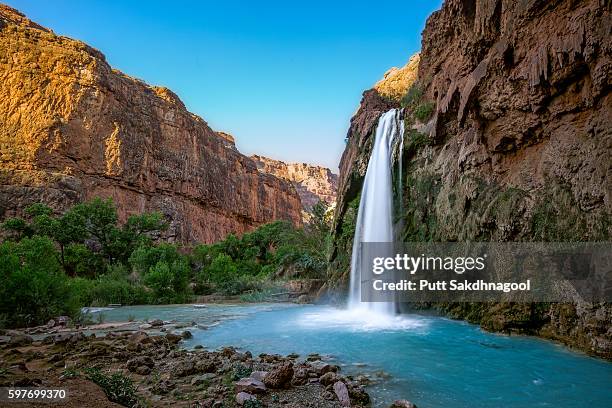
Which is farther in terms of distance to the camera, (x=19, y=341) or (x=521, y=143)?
(x=521, y=143)

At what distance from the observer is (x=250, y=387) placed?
3.96m

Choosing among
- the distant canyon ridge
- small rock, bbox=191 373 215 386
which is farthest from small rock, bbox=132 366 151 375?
the distant canyon ridge

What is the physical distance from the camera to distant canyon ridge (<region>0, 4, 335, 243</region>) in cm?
3491

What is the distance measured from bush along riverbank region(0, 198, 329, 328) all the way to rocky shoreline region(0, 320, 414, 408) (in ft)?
9.74

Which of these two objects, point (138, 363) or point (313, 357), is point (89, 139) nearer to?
point (138, 363)

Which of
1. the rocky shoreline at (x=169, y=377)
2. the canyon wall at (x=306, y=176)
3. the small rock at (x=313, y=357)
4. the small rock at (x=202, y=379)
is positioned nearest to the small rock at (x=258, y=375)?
the rocky shoreline at (x=169, y=377)

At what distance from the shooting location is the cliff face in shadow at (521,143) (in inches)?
266

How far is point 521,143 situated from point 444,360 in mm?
6536

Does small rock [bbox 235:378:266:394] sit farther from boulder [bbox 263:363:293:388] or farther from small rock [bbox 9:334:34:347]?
small rock [bbox 9:334:34:347]

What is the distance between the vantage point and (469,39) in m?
11.9

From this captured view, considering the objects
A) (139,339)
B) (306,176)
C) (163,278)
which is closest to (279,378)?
(139,339)

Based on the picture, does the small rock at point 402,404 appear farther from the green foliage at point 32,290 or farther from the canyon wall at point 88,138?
the canyon wall at point 88,138

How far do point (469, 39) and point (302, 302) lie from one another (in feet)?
45.1

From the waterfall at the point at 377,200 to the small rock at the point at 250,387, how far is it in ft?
32.6
